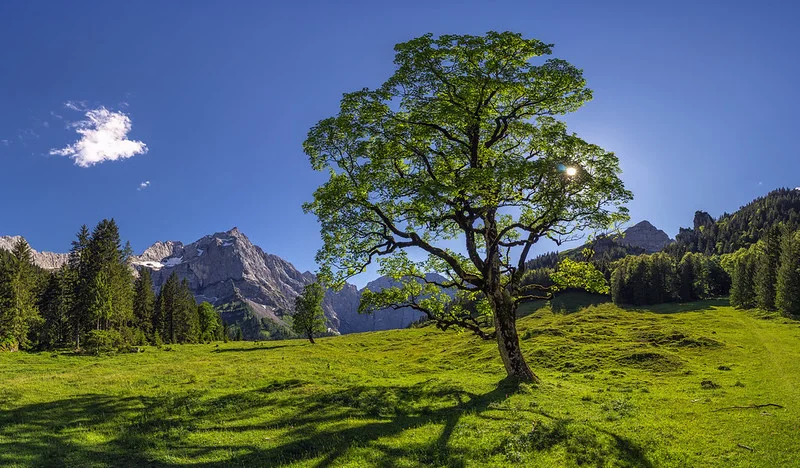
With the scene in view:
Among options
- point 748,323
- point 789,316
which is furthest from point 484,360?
point 789,316

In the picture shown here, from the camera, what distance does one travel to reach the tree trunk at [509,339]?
82.4 feet

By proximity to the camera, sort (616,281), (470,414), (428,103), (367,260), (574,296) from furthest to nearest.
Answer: (574,296), (616,281), (367,260), (428,103), (470,414)

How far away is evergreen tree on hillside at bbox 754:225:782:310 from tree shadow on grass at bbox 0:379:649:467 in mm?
118706

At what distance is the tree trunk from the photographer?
989 inches

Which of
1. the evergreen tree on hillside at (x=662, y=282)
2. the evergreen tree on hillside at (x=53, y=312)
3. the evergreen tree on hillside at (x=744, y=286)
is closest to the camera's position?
the evergreen tree on hillside at (x=53, y=312)

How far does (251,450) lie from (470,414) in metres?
9.90

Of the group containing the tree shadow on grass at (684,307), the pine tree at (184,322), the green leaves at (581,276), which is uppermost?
the green leaves at (581,276)

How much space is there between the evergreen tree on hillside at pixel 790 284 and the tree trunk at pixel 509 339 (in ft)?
325

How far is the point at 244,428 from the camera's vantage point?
17.1 meters

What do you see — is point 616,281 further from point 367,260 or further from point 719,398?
point 367,260

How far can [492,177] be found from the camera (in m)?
19.9

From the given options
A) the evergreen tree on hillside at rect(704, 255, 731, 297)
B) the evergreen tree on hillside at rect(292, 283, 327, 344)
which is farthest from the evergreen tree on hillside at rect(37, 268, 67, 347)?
the evergreen tree on hillside at rect(704, 255, 731, 297)

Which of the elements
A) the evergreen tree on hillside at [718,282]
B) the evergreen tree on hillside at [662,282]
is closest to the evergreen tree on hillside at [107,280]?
the evergreen tree on hillside at [662,282]

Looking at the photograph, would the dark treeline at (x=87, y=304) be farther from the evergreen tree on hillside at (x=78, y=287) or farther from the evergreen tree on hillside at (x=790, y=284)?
the evergreen tree on hillside at (x=790, y=284)
